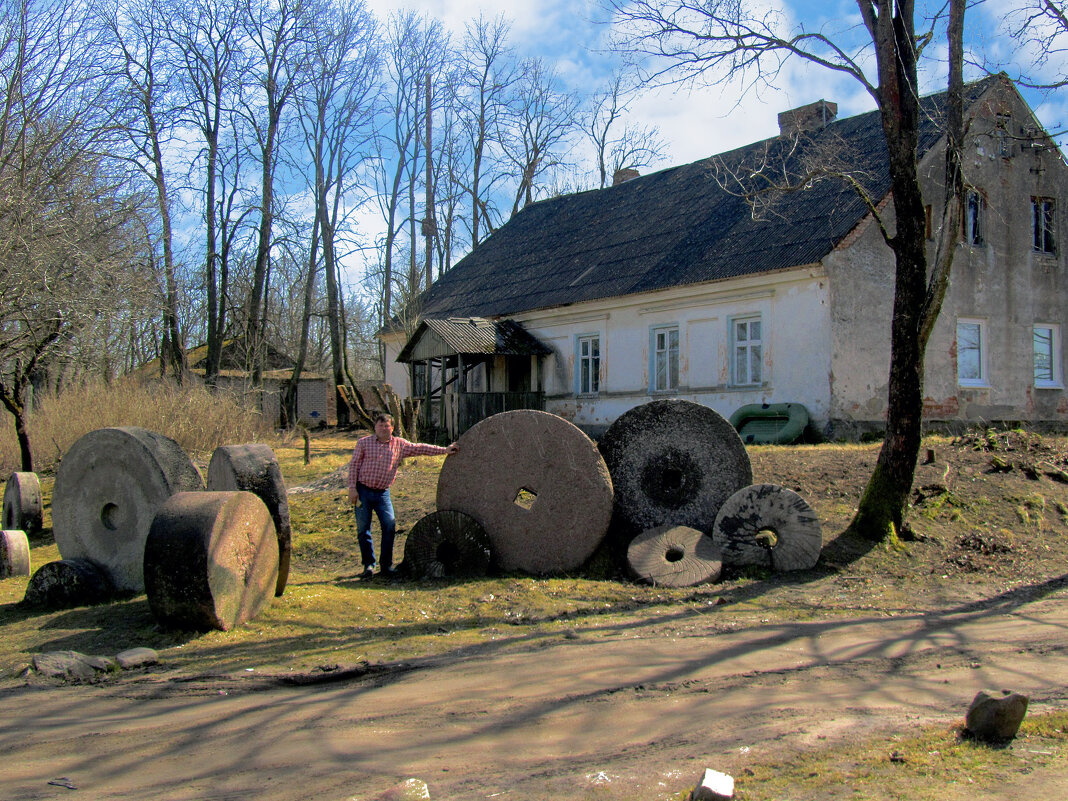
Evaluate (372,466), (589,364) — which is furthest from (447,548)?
(589,364)

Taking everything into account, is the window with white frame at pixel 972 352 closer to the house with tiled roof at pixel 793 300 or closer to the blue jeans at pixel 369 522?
the house with tiled roof at pixel 793 300

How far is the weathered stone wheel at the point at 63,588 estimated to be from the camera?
7.87m

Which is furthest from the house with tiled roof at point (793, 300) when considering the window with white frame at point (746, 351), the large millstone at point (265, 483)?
the large millstone at point (265, 483)

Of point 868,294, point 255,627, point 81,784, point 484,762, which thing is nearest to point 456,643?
point 255,627

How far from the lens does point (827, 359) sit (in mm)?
16172

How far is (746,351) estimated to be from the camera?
1781 centimetres

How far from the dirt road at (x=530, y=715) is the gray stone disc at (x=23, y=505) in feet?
25.9

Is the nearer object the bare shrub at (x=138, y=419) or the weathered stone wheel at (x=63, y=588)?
the weathered stone wheel at (x=63, y=588)

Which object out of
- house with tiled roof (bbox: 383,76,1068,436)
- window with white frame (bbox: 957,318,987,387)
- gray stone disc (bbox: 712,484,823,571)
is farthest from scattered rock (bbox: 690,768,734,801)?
window with white frame (bbox: 957,318,987,387)

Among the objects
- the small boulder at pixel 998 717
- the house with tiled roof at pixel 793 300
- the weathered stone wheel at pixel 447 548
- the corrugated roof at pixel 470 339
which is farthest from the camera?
the corrugated roof at pixel 470 339

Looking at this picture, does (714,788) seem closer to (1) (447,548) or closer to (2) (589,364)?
(1) (447,548)

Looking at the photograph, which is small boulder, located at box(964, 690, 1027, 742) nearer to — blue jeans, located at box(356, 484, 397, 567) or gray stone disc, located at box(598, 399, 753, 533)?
gray stone disc, located at box(598, 399, 753, 533)

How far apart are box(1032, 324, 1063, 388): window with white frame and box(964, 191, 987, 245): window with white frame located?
249cm

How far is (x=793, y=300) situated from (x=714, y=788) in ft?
47.2
